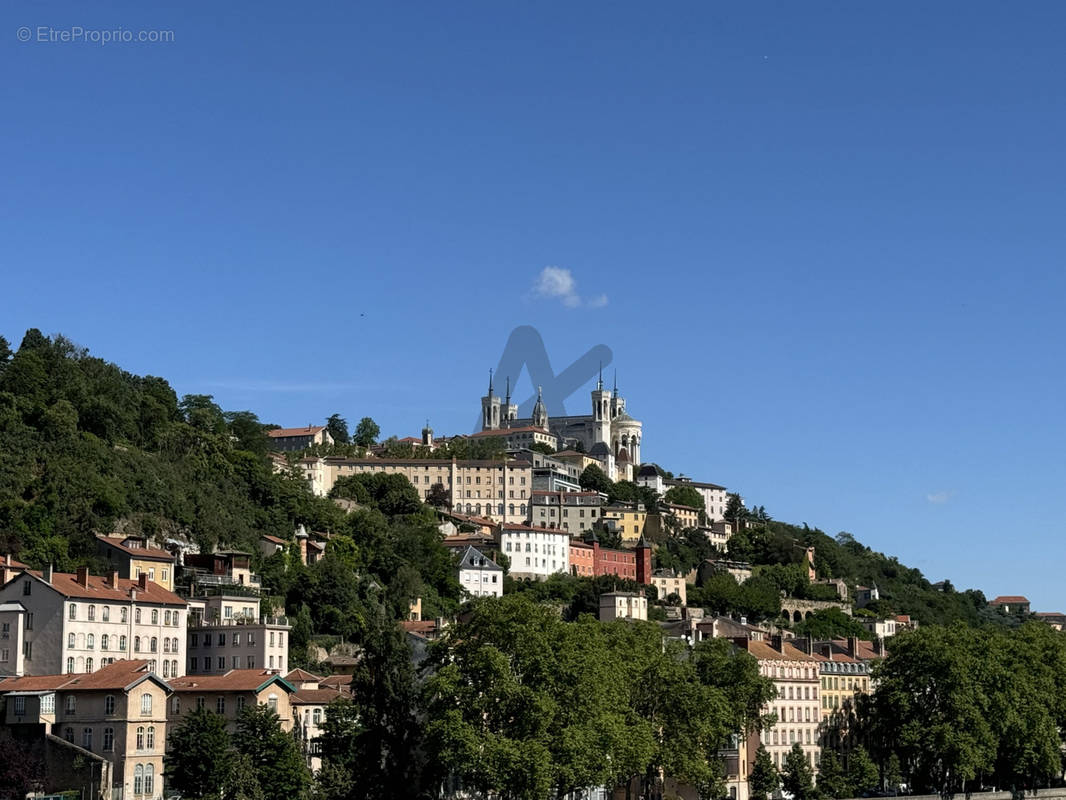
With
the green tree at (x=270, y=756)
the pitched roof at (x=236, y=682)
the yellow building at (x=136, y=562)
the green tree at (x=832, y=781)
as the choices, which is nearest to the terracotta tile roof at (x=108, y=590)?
the yellow building at (x=136, y=562)

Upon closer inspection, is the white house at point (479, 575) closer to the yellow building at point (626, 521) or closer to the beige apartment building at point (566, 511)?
the beige apartment building at point (566, 511)

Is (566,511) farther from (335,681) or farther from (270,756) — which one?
(270,756)

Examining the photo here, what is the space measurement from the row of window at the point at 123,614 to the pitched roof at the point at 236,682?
601cm

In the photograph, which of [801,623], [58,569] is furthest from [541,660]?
[801,623]

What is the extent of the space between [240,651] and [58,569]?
13209mm

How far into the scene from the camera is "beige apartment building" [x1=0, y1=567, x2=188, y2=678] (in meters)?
72.8

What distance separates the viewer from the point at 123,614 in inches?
3007

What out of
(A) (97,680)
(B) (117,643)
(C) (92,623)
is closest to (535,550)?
(B) (117,643)

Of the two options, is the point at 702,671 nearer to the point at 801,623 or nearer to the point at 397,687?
the point at 397,687

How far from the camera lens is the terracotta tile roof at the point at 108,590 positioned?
74.3 meters

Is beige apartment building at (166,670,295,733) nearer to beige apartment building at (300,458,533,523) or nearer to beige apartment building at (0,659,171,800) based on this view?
beige apartment building at (0,659,171,800)

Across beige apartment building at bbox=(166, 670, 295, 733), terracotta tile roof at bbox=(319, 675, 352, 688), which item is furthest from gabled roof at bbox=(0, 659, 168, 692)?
terracotta tile roof at bbox=(319, 675, 352, 688)

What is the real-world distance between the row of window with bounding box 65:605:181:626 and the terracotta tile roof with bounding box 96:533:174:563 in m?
10.3

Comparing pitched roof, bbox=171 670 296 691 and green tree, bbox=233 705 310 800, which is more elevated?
pitched roof, bbox=171 670 296 691
